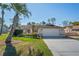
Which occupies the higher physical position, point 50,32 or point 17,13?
point 17,13

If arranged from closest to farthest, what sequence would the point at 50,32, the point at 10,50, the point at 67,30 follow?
Result: the point at 10,50, the point at 67,30, the point at 50,32

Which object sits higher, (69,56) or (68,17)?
(68,17)

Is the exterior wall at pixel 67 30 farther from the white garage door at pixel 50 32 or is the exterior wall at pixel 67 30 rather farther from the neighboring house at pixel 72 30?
the white garage door at pixel 50 32

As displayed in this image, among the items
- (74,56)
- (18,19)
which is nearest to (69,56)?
(74,56)

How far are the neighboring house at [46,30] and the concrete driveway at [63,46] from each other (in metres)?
0.19

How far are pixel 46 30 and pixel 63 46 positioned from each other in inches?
23.5

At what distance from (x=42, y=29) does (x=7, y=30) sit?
2.91 feet

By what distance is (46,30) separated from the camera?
35.9 feet

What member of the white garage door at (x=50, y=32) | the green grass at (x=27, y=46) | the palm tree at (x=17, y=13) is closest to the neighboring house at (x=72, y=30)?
the white garage door at (x=50, y=32)

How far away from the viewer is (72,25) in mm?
10812

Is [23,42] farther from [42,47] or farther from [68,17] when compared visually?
[68,17]

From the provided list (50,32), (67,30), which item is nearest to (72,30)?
(67,30)

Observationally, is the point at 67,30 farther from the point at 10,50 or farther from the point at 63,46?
the point at 10,50

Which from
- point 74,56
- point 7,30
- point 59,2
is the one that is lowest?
point 74,56
